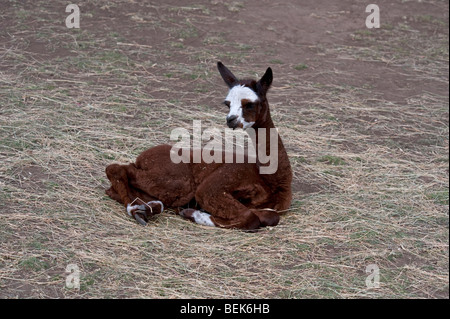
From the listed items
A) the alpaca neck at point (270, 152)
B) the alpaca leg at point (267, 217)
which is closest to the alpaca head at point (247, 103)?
the alpaca neck at point (270, 152)

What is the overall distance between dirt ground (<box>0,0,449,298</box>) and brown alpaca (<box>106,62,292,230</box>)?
0.15 m

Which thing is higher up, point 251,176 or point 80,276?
point 251,176

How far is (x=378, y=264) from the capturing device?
506cm

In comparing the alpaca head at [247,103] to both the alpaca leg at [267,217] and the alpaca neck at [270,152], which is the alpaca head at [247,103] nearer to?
the alpaca neck at [270,152]

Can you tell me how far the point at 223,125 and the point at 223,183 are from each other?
8.04 ft

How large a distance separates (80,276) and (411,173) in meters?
3.80

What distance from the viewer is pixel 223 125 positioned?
8.02 m

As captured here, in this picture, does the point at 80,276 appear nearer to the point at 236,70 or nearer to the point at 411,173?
the point at 411,173

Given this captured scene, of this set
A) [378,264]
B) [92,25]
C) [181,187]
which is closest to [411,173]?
[378,264]

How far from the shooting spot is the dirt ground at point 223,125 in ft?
15.9
